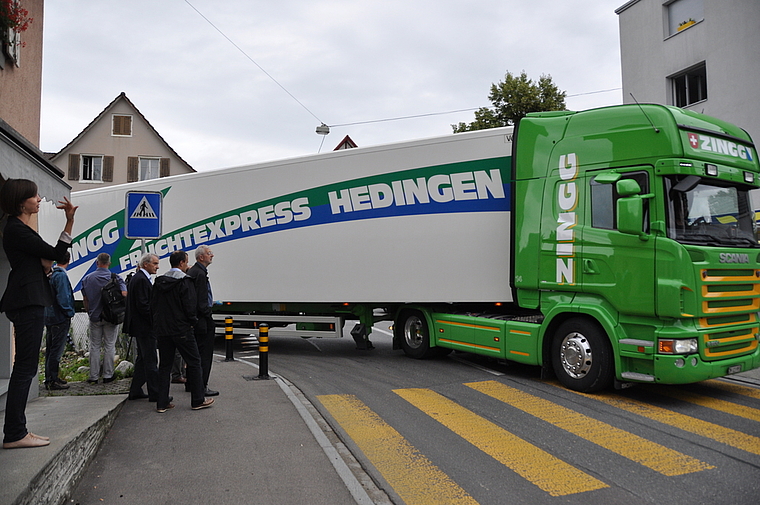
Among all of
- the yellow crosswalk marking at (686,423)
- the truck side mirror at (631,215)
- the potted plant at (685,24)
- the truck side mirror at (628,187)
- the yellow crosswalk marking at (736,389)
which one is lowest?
the yellow crosswalk marking at (686,423)

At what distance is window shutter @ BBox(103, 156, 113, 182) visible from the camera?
3591 centimetres

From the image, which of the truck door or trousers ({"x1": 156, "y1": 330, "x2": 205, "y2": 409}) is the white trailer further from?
trousers ({"x1": 156, "y1": 330, "x2": 205, "y2": 409})

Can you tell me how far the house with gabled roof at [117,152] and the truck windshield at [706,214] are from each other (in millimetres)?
34320

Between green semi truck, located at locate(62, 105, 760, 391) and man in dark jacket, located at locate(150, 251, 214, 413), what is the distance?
422 cm

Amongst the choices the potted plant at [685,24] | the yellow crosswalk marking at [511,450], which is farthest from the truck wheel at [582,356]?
the potted plant at [685,24]

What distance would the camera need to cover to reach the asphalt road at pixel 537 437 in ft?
14.2

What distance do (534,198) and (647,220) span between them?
1.68 m

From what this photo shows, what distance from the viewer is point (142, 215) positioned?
27.4ft

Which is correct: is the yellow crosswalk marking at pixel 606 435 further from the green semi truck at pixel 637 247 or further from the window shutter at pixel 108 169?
the window shutter at pixel 108 169

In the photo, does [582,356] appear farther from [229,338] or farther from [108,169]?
[108,169]

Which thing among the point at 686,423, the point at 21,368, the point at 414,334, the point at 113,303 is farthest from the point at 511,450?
the point at 113,303

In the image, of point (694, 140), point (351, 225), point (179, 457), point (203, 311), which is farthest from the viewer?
point (351, 225)

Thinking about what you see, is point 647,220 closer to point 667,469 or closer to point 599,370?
point 599,370

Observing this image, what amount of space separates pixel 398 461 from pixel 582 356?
339 cm
